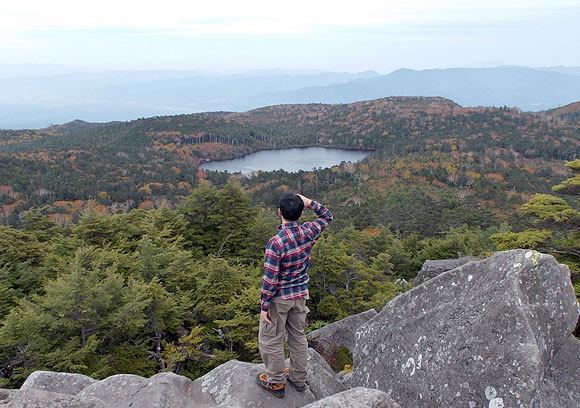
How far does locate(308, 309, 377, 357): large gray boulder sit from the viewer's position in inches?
420

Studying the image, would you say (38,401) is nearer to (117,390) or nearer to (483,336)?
(117,390)

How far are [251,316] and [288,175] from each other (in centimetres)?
9591

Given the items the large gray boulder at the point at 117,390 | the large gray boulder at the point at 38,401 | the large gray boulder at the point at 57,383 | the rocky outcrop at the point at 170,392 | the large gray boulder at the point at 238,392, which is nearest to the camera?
the large gray boulder at the point at 38,401

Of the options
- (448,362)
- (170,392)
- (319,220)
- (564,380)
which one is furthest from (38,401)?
(564,380)

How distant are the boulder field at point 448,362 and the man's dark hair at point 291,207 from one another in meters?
2.13

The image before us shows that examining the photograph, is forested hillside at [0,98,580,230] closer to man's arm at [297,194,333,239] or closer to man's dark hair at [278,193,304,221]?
man's arm at [297,194,333,239]

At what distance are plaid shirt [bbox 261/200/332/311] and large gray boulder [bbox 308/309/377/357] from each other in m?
6.39

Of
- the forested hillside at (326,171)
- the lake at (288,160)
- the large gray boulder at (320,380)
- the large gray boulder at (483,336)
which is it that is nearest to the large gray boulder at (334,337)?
the large gray boulder at (320,380)

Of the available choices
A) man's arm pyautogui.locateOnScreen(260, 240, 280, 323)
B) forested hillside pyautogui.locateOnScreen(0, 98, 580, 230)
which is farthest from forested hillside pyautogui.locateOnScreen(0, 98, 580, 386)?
man's arm pyautogui.locateOnScreen(260, 240, 280, 323)

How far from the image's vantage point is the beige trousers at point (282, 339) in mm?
4801

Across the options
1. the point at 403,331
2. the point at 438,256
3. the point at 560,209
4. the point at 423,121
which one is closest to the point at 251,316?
the point at 403,331

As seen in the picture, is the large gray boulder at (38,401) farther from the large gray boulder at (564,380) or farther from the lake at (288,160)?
the lake at (288,160)

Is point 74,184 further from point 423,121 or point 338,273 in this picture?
point 423,121

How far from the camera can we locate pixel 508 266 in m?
4.35
